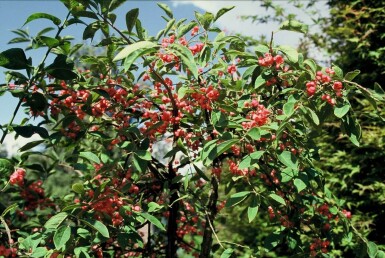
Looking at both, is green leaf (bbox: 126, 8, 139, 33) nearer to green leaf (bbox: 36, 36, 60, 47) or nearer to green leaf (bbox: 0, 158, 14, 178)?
green leaf (bbox: 36, 36, 60, 47)

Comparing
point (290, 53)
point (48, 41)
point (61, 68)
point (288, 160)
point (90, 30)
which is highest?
point (90, 30)

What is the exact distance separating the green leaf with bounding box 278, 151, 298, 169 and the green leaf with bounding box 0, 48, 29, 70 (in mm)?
1449

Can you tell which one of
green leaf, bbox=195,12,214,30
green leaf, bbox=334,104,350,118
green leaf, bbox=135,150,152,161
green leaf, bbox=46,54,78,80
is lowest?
green leaf, bbox=135,150,152,161

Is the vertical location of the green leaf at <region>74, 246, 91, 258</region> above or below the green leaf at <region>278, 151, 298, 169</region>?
below

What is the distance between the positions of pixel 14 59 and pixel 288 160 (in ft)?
5.02

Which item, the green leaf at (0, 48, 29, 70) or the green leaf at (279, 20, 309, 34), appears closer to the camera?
the green leaf at (0, 48, 29, 70)

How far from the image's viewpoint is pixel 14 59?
1.94 m

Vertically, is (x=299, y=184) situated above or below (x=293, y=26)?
below

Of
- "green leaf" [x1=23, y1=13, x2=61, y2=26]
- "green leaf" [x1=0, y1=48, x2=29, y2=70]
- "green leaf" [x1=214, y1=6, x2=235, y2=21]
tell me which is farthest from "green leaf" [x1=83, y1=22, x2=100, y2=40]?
"green leaf" [x1=214, y1=6, x2=235, y2=21]

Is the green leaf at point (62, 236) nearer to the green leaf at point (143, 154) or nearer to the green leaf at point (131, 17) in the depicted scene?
the green leaf at point (143, 154)

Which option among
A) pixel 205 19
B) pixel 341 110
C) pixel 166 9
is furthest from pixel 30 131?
pixel 341 110

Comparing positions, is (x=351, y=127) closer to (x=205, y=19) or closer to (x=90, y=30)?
(x=205, y=19)

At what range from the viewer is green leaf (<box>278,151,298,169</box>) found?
1.99 m

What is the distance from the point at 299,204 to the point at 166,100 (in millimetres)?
1216
